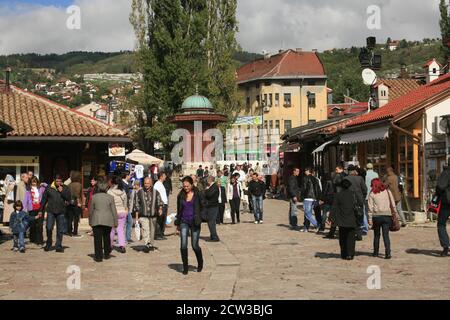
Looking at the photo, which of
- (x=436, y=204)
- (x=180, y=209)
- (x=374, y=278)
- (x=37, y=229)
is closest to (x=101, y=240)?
(x=180, y=209)

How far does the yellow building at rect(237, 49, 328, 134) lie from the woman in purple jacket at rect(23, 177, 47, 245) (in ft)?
247

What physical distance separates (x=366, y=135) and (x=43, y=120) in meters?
12.0

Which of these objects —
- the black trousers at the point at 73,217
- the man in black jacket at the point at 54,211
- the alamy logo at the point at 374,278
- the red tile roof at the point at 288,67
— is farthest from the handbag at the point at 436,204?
the red tile roof at the point at 288,67

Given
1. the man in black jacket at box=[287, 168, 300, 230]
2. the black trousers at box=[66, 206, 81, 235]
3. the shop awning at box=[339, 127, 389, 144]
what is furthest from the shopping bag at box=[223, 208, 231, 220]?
the black trousers at box=[66, 206, 81, 235]

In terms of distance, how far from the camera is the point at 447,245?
14578 millimetres

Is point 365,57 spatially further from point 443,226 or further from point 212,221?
point 443,226

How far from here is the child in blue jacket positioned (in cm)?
1700

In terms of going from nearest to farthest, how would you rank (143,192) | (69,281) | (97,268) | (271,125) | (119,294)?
1. (119,294)
2. (69,281)
3. (97,268)
4. (143,192)
5. (271,125)

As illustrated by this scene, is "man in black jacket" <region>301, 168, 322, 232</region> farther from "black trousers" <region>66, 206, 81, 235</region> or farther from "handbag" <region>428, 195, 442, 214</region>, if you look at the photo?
"black trousers" <region>66, 206, 81, 235</region>

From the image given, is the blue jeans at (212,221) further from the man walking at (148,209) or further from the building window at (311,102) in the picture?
the building window at (311,102)
